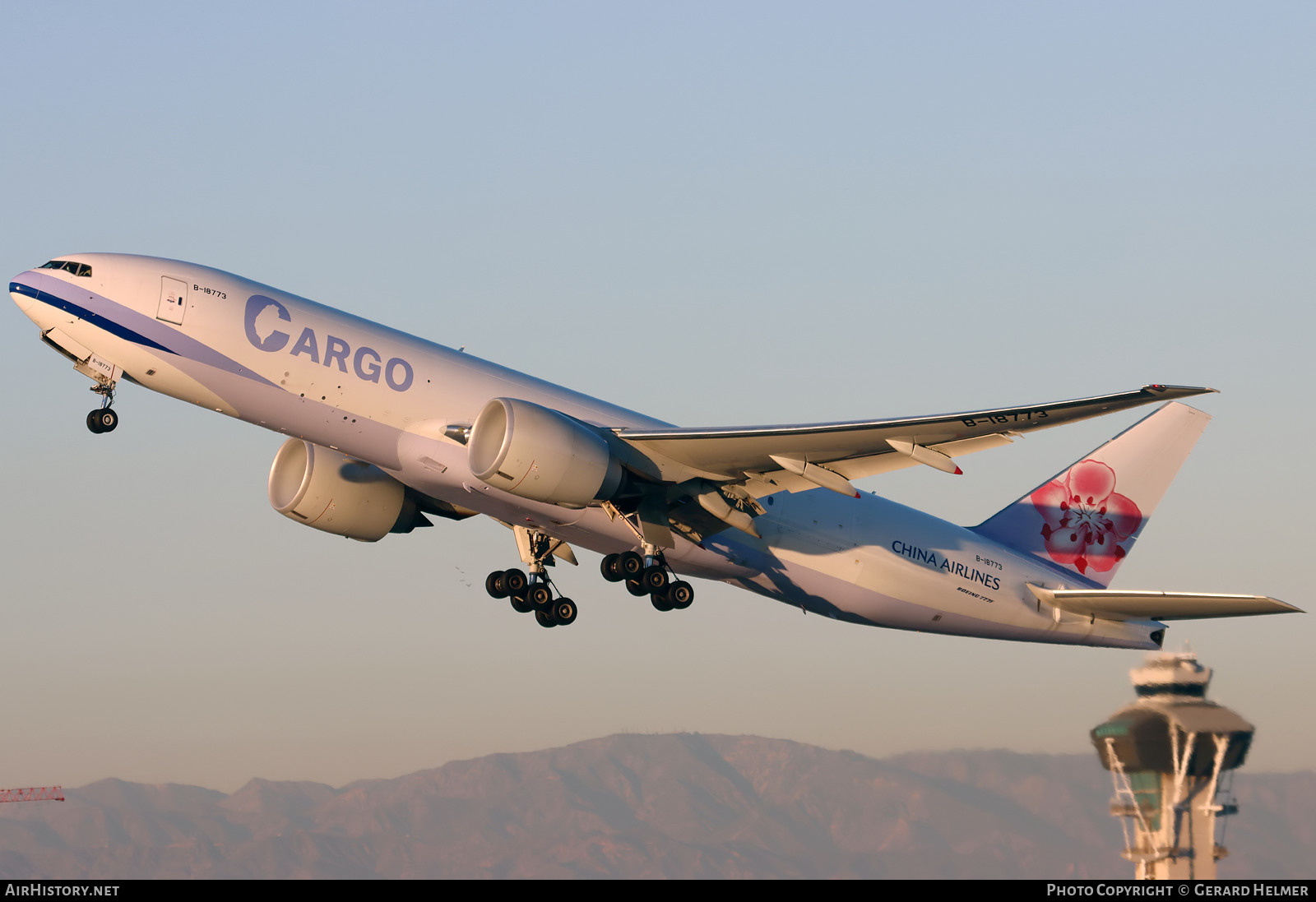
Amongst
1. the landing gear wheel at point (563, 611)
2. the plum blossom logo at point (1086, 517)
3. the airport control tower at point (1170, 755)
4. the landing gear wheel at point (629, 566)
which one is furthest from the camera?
the airport control tower at point (1170, 755)

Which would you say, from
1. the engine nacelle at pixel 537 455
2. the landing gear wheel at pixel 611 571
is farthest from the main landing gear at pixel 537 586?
the engine nacelle at pixel 537 455

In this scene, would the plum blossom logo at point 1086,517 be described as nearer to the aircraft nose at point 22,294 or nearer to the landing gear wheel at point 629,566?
the landing gear wheel at point 629,566

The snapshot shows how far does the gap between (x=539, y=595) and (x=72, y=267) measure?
13.3 m

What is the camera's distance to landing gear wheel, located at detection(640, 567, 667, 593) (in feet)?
104

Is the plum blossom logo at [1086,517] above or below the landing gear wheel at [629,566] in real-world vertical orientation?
above

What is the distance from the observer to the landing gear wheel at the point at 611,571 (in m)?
31.6

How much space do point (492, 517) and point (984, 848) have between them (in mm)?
34351

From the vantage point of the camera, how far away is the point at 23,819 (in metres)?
112

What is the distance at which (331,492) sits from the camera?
115 feet

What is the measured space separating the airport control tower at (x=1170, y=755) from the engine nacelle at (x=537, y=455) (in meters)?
19.3

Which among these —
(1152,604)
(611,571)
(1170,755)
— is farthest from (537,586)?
(1170,755)

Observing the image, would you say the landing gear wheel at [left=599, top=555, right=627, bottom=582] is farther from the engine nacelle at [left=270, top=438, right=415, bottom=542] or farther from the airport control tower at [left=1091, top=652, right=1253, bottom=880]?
the airport control tower at [left=1091, top=652, right=1253, bottom=880]
